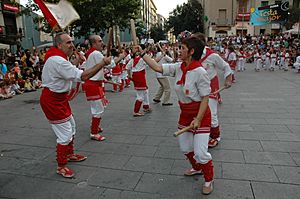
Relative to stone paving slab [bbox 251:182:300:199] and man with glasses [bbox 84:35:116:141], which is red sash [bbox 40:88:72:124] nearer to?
man with glasses [bbox 84:35:116:141]

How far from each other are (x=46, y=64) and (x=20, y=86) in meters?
9.19

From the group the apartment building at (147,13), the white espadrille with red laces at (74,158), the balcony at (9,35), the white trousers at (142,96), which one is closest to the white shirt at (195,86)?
the white espadrille with red laces at (74,158)

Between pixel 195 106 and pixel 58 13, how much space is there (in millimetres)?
2498

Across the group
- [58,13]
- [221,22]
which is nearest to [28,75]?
[58,13]

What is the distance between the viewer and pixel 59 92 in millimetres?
3467

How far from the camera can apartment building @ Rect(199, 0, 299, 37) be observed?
137ft

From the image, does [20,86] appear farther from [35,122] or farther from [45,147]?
[45,147]

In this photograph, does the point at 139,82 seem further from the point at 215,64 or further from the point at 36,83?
the point at 36,83

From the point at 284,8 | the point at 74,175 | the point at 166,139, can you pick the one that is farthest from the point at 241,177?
the point at 284,8

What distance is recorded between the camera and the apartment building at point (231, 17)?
41.8 meters

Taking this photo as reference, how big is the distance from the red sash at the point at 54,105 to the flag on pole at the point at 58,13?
3.39ft

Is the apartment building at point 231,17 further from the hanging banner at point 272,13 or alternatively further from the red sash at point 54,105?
the red sash at point 54,105

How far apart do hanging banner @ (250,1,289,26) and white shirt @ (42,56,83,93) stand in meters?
30.6

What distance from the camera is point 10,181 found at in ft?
11.6
